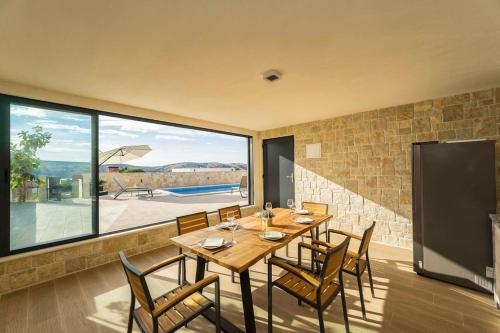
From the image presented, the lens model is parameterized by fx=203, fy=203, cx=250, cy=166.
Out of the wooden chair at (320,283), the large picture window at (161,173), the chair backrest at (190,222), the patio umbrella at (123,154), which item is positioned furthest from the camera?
the patio umbrella at (123,154)

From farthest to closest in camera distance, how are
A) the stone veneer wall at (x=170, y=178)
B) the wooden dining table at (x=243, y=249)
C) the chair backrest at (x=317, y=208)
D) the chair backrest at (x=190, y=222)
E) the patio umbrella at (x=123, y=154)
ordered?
the stone veneer wall at (x=170, y=178) → the patio umbrella at (x=123, y=154) → the chair backrest at (x=317, y=208) → the chair backrest at (x=190, y=222) → the wooden dining table at (x=243, y=249)

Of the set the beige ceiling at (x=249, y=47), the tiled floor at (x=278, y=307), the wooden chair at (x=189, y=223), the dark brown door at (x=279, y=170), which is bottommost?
the tiled floor at (x=278, y=307)

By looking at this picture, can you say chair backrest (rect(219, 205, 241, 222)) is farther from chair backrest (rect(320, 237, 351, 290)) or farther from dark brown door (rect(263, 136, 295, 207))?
dark brown door (rect(263, 136, 295, 207))

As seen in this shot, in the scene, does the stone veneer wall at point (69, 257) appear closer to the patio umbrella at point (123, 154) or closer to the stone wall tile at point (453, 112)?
the stone wall tile at point (453, 112)

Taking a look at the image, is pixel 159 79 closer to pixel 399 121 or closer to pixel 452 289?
pixel 399 121

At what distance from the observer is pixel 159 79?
7.69 feet

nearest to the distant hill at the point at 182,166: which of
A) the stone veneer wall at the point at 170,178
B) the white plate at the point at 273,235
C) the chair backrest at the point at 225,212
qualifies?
the stone veneer wall at the point at 170,178

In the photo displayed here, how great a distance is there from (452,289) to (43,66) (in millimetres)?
4987

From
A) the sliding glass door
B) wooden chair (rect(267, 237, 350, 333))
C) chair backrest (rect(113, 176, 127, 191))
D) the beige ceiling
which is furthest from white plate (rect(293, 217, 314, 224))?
chair backrest (rect(113, 176, 127, 191))

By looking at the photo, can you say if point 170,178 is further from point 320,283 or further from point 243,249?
Result: point 320,283

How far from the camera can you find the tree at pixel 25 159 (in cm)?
247

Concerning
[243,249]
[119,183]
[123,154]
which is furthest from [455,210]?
[119,183]

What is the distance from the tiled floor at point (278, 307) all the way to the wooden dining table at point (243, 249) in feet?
1.18

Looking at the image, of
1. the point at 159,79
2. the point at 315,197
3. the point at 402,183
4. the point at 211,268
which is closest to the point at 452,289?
the point at 402,183
